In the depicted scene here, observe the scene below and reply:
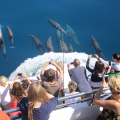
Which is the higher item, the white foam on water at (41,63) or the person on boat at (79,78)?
the white foam on water at (41,63)

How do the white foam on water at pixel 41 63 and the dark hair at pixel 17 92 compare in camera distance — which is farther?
the white foam on water at pixel 41 63

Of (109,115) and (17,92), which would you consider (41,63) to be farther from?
(109,115)

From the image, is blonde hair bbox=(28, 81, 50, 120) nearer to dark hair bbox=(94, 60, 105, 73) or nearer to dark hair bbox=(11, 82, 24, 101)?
dark hair bbox=(11, 82, 24, 101)

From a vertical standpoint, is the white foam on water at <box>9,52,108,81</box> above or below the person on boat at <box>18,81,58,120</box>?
above

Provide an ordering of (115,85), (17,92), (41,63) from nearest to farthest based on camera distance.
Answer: (115,85) < (17,92) < (41,63)

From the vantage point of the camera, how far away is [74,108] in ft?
7.47

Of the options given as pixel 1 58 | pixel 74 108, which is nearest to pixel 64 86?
pixel 74 108

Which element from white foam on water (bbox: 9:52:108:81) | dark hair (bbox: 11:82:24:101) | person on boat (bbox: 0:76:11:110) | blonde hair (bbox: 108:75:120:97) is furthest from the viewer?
white foam on water (bbox: 9:52:108:81)

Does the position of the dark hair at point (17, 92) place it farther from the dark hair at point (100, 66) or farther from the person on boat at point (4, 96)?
the dark hair at point (100, 66)

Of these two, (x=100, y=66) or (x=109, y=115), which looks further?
(x=100, y=66)

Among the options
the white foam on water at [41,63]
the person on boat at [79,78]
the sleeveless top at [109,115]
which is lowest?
the sleeveless top at [109,115]

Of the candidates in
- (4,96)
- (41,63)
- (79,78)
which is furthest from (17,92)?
(41,63)

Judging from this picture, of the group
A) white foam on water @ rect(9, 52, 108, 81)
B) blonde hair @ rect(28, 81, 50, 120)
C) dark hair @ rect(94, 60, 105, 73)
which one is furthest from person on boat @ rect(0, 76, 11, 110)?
white foam on water @ rect(9, 52, 108, 81)

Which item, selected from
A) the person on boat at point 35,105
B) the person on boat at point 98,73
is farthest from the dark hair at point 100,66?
the person on boat at point 35,105
